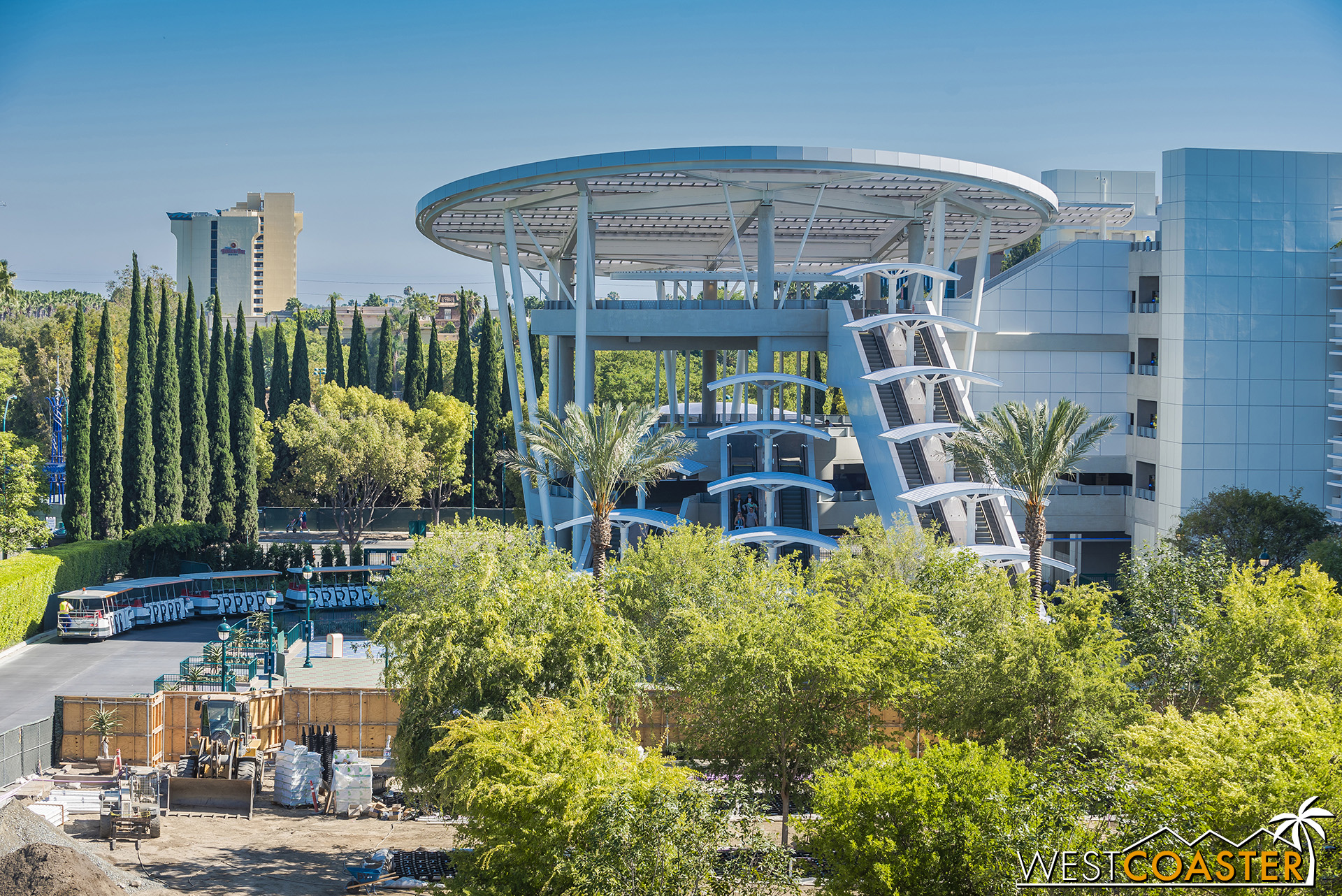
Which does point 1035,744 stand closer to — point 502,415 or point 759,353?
point 759,353

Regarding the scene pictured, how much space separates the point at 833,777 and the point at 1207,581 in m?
17.1

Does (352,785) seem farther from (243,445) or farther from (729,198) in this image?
(243,445)

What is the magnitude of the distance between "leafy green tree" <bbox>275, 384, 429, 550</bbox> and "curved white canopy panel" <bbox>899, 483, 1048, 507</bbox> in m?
38.6

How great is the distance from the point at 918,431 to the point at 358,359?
5460cm

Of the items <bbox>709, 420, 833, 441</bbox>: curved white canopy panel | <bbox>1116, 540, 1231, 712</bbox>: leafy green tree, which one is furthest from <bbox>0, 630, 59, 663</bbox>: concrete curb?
<bbox>1116, 540, 1231, 712</bbox>: leafy green tree

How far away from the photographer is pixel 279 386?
8569 cm

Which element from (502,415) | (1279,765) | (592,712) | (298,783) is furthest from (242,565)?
(1279,765)

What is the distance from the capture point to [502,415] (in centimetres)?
8125

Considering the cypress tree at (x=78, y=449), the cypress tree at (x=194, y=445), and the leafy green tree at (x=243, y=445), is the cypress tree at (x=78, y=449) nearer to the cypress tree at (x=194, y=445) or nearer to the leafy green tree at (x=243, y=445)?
the cypress tree at (x=194, y=445)

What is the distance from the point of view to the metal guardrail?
29328mm

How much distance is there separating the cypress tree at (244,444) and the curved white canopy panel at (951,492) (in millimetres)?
36483

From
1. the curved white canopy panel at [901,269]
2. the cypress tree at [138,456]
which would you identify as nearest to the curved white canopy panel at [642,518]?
the curved white canopy panel at [901,269]

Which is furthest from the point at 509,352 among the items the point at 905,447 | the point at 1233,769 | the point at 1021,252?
the point at 1021,252

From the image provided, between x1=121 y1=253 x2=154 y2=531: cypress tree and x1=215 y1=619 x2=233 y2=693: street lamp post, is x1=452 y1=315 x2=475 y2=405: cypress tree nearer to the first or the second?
x1=121 y1=253 x2=154 y2=531: cypress tree
